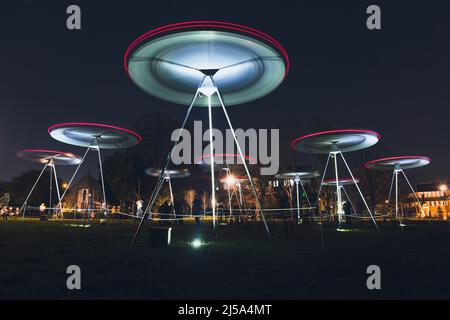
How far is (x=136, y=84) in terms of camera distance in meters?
11.7

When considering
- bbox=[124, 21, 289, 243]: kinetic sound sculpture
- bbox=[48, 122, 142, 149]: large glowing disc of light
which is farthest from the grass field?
bbox=[48, 122, 142, 149]: large glowing disc of light

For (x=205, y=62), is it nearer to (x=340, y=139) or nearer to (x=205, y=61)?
(x=205, y=61)

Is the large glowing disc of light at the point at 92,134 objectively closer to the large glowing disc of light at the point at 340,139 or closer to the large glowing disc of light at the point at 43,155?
the large glowing disc of light at the point at 43,155

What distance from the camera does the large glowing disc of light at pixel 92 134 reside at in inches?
634

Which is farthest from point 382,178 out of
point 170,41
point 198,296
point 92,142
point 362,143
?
point 198,296

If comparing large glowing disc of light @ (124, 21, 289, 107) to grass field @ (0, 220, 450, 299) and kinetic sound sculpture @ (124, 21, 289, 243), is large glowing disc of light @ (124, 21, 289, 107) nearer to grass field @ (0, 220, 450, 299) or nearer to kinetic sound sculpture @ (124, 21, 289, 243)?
kinetic sound sculpture @ (124, 21, 289, 243)

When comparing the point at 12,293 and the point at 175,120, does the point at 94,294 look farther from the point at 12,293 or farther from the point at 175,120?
the point at 175,120

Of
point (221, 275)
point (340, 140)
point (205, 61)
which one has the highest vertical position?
point (205, 61)

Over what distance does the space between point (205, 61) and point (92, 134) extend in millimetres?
10044

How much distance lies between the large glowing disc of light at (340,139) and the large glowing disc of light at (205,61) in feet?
16.0

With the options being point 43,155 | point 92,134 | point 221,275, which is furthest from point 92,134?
point 221,275

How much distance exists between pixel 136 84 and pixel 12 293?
8.76 m

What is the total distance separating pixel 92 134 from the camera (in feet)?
59.0

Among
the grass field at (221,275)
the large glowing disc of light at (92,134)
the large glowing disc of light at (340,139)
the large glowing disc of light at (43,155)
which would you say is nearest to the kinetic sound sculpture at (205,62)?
the grass field at (221,275)
